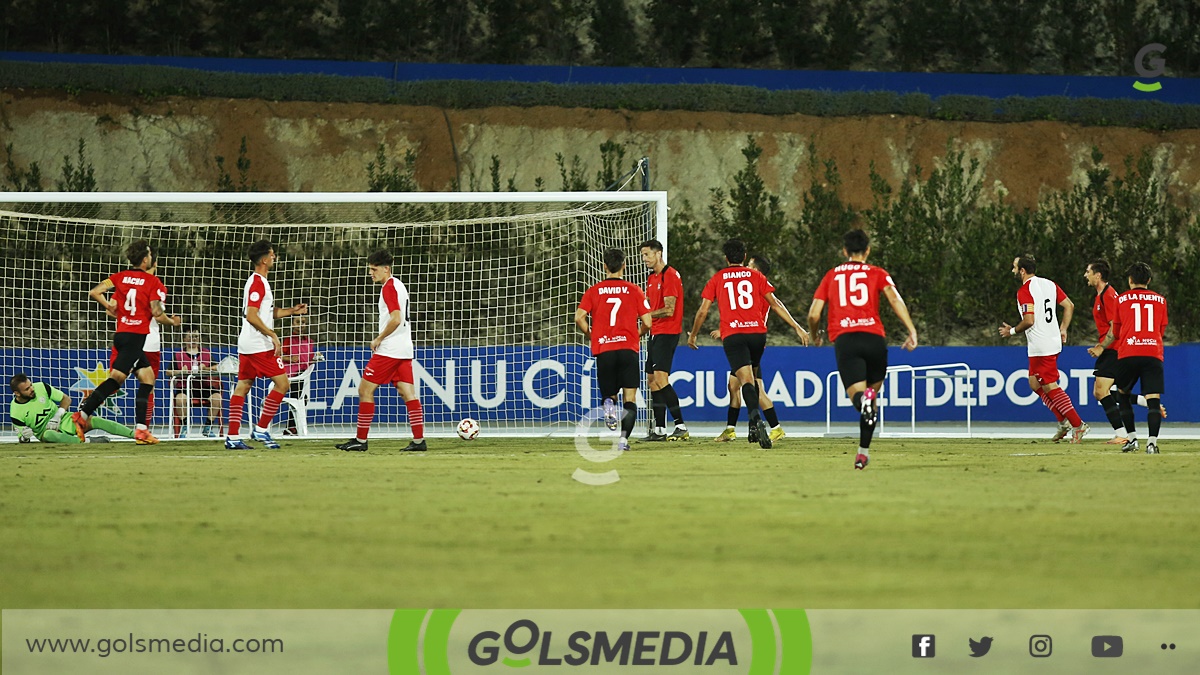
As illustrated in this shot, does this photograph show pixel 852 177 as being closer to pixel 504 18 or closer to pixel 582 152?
pixel 582 152

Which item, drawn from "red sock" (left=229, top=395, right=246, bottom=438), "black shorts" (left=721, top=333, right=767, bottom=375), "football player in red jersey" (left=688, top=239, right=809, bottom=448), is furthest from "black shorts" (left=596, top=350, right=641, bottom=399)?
"red sock" (left=229, top=395, right=246, bottom=438)

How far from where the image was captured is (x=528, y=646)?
394cm

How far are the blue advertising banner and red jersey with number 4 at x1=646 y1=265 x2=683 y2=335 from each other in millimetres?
3658

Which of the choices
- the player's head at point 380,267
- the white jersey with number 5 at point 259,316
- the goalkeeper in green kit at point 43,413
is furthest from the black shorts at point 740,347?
the goalkeeper in green kit at point 43,413

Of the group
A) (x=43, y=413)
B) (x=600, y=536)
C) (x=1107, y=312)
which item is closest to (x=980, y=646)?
(x=600, y=536)

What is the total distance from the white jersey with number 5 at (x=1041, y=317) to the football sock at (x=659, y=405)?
4289mm

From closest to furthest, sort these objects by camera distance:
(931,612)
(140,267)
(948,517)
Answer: (931,612) → (948,517) → (140,267)

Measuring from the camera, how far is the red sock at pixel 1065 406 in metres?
14.4

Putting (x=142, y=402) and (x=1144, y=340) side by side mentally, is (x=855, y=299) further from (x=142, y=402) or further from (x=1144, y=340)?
(x=142, y=402)

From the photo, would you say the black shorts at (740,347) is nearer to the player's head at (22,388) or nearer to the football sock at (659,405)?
the football sock at (659,405)

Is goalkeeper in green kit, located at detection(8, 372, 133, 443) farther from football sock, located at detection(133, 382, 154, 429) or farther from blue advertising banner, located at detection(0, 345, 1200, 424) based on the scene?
blue advertising banner, located at detection(0, 345, 1200, 424)

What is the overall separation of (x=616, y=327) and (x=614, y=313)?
0.15 m

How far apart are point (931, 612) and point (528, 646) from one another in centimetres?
141

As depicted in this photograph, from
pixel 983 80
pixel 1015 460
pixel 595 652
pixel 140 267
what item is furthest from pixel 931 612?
pixel 983 80
